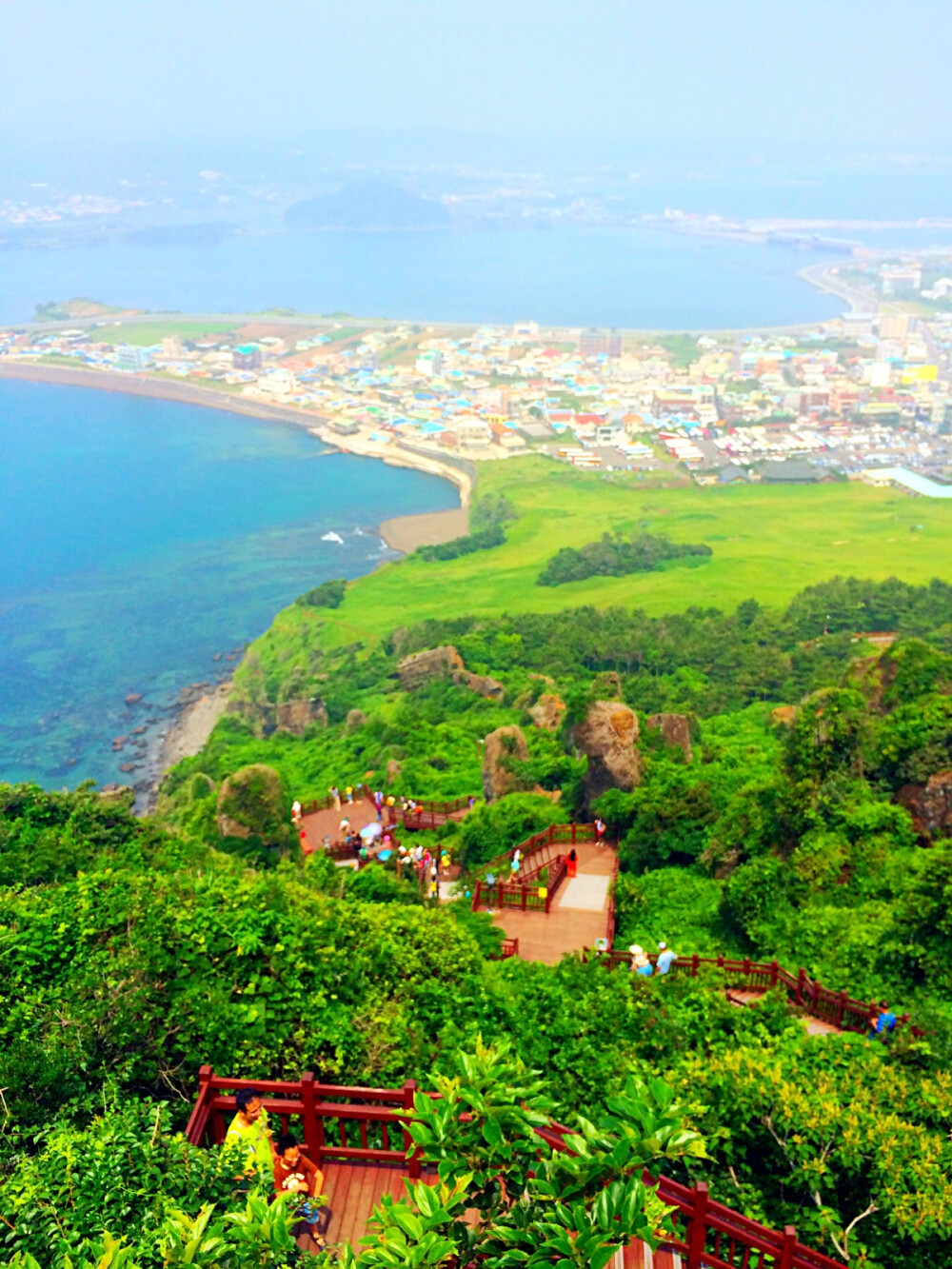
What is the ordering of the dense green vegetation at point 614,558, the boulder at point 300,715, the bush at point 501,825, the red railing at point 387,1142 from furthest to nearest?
the dense green vegetation at point 614,558, the boulder at point 300,715, the bush at point 501,825, the red railing at point 387,1142

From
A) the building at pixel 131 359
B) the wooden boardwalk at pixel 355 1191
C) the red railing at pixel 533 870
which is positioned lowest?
the building at pixel 131 359

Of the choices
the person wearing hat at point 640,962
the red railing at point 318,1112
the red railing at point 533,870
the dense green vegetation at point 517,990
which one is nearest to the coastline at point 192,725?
the dense green vegetation at point 517,990

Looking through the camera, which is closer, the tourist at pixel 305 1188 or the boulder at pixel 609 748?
the tourist at pixel 305 1188

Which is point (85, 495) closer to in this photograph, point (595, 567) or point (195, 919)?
point (595, 567)

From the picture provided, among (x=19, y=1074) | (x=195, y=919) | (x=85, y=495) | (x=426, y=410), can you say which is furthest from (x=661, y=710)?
(x=426, y=410)

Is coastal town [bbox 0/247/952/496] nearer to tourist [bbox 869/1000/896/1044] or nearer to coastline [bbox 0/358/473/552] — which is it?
coastline [bbox 0/358/473/552]

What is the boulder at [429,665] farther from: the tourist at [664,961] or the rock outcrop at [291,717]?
the tourist at [664,961]

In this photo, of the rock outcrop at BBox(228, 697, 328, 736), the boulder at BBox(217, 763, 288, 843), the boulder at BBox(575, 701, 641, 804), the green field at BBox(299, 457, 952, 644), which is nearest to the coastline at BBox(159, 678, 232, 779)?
the rock outcrop at BBox(228, 697, 328, 736)
